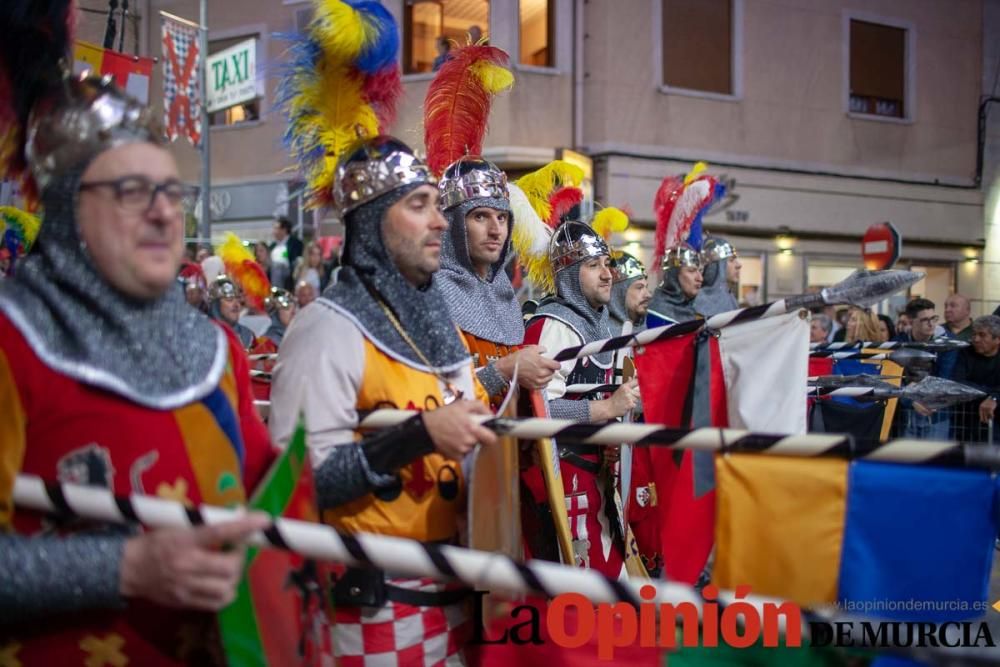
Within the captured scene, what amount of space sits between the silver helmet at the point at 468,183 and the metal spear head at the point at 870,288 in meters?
2.13

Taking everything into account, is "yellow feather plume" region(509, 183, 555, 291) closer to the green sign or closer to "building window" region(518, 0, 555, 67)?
the green sign

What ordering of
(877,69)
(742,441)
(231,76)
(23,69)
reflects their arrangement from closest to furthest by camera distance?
(23,69) → (742,441) → (231,76) → (877,69)

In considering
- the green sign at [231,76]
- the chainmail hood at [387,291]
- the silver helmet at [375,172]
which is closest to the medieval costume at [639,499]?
the chainmail hood at [387,291]

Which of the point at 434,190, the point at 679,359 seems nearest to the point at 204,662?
the point at 434,190

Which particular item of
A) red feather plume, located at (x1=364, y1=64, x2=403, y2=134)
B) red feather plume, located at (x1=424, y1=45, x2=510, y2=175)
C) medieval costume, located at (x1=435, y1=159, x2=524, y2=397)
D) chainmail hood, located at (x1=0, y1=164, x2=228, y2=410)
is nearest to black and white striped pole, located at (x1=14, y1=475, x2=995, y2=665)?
chainmail hood, located at (x1=0, y1=164, x2=228, y2=410)

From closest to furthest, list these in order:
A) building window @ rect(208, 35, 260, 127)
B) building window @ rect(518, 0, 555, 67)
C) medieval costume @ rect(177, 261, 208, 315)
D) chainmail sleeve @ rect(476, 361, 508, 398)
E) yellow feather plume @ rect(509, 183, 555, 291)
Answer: chainmail sleeve @ rect(476, 361, 508, 398) < yellow feather plume @ rect(509, 183, 555, 291) < medieval costume @ rect(177, 261, 208, 315) < building window @ rect(518, 0, 555, 67) < building window @ rect(208, 35, 260, 127)

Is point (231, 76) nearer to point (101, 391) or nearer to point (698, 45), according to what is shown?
point (698, 45)

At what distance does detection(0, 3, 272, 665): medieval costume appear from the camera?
167cm

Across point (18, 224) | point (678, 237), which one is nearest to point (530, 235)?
point (18, 224)

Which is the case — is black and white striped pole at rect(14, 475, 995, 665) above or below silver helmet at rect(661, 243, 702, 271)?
below

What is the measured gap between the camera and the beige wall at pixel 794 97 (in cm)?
1567

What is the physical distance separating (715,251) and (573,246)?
13.5 feet

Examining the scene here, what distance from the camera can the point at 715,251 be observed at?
29.6 feet

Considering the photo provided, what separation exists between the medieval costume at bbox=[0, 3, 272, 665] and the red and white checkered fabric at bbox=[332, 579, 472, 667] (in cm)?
60
